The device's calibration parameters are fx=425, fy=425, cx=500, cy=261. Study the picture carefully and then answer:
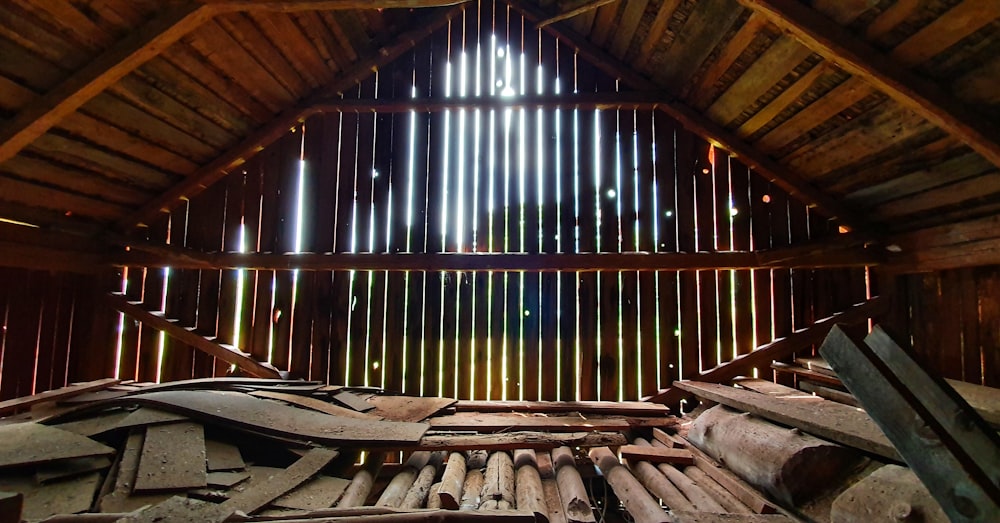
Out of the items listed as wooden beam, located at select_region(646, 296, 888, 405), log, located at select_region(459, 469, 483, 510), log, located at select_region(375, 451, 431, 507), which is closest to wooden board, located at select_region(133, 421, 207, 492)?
log, located at select_region(375, 451, 431, 507)

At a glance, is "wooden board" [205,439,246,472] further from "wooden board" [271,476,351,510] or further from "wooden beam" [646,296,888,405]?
"wooden beam" [646,296,888,405]

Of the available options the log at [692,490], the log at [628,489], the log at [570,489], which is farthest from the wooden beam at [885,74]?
the log at [570,489]

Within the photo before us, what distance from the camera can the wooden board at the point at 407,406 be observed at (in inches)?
140

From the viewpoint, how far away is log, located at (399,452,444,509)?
7.72 feet

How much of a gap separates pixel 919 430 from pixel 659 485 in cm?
156

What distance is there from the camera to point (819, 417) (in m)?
2.64

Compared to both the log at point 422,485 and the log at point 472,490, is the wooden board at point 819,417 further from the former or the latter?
the log at point 422,485

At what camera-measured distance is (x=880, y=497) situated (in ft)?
6.26

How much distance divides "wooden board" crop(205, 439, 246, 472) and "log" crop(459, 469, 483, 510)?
4.52ft

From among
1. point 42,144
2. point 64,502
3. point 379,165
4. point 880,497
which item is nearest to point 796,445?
point 880,497

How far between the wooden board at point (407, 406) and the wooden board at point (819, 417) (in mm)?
2378

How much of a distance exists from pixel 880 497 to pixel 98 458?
13.6 feet

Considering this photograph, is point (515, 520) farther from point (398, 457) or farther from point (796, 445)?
point (398, 457)

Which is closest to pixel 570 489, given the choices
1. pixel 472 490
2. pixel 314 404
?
pixel 472 490
